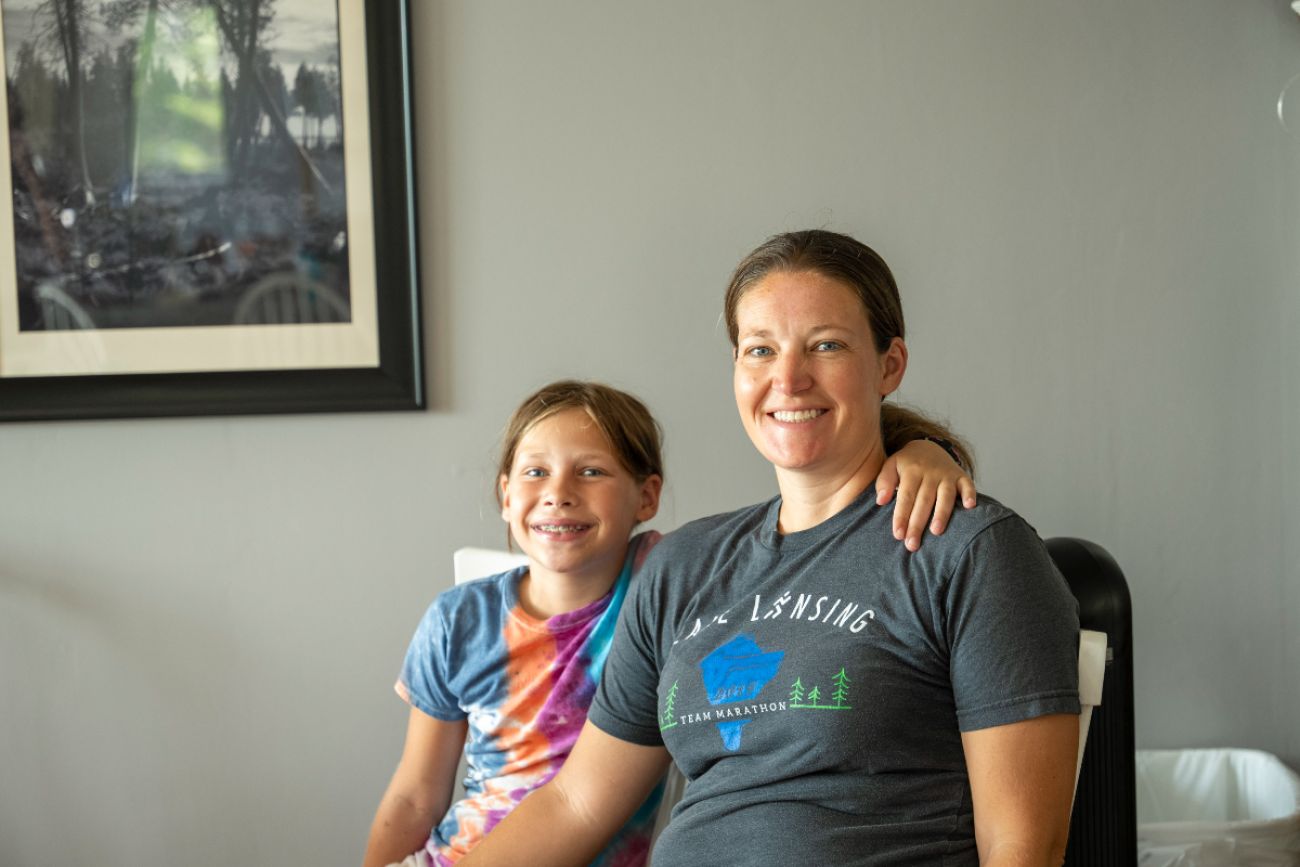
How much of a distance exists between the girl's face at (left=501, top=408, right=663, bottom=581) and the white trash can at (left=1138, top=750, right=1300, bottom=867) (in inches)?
39.6

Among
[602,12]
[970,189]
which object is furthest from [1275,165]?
[602,12]

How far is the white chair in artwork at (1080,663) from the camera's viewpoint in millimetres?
1216

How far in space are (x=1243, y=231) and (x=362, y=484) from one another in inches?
65.9

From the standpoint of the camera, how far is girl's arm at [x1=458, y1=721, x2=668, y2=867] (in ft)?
4.88

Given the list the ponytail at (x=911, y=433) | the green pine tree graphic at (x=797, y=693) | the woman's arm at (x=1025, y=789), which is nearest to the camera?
the woman's arm at (x=1025, y=789)

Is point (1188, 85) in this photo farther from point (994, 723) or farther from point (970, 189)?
point (994, 723)

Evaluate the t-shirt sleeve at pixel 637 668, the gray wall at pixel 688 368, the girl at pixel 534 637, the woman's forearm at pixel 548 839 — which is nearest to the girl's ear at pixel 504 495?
the girl at pixel 534 637

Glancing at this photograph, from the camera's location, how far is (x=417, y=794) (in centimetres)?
173

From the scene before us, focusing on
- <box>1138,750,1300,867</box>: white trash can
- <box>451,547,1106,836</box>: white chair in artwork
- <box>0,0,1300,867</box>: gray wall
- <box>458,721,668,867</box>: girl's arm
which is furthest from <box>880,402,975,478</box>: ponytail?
Answer: <box>1138,750,1300,867</box>: white trash can

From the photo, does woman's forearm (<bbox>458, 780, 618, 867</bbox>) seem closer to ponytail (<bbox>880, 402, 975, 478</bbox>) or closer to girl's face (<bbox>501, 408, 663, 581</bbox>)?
girl's face (<bbox>501, 408, 663, 581</bbox>)

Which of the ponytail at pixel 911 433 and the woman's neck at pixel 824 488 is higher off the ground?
the ponytail at pixel 911 433

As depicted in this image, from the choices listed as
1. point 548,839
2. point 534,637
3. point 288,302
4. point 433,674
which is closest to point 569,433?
point 534,637

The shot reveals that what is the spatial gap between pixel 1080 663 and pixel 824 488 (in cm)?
33

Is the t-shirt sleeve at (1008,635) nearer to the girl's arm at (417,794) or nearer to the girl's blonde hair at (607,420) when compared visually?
the girl's blonde hair at (607,420)
